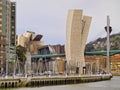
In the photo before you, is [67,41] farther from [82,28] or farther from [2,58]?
[2,58]

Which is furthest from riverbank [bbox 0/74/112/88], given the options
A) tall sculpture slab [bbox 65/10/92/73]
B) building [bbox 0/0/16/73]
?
tall sculpture slab [bbox 65/10/92/73]

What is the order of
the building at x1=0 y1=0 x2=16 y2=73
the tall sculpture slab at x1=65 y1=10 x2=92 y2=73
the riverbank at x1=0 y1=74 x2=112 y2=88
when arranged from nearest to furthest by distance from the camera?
the riverbank at x1=0 y1=74 x2=112 y2=88, the building at x1=0 y1=0 x2=16 y2=73, the tall sculpture slab at x1=65 y1=10 x2=92 y2=73

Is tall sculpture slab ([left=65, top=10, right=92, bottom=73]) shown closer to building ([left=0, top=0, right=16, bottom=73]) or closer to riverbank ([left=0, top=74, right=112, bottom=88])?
building ([left=0, top=0, right=16, bottom=73])

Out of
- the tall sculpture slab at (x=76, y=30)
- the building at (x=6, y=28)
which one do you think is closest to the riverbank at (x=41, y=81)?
the building at (x=6, y=28)

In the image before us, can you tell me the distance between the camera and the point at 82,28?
19738 centimetres

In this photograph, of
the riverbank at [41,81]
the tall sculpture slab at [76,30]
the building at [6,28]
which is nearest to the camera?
the riverbank at [41,81]

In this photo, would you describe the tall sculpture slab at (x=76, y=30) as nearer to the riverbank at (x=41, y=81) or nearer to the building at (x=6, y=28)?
the building at (x=6, y=28)

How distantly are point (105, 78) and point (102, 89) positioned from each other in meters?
60.5

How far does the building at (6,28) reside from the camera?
157 meters

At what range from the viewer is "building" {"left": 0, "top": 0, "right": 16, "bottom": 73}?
516 feet

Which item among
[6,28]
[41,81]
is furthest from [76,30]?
[41,81]

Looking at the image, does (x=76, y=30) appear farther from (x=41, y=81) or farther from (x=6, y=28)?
(x=41, y=81)

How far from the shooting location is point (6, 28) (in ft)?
550

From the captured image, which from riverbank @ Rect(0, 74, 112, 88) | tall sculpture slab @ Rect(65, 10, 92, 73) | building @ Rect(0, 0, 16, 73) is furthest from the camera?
tall sculpture slab @ Rect(65, 10, 92, 73)
